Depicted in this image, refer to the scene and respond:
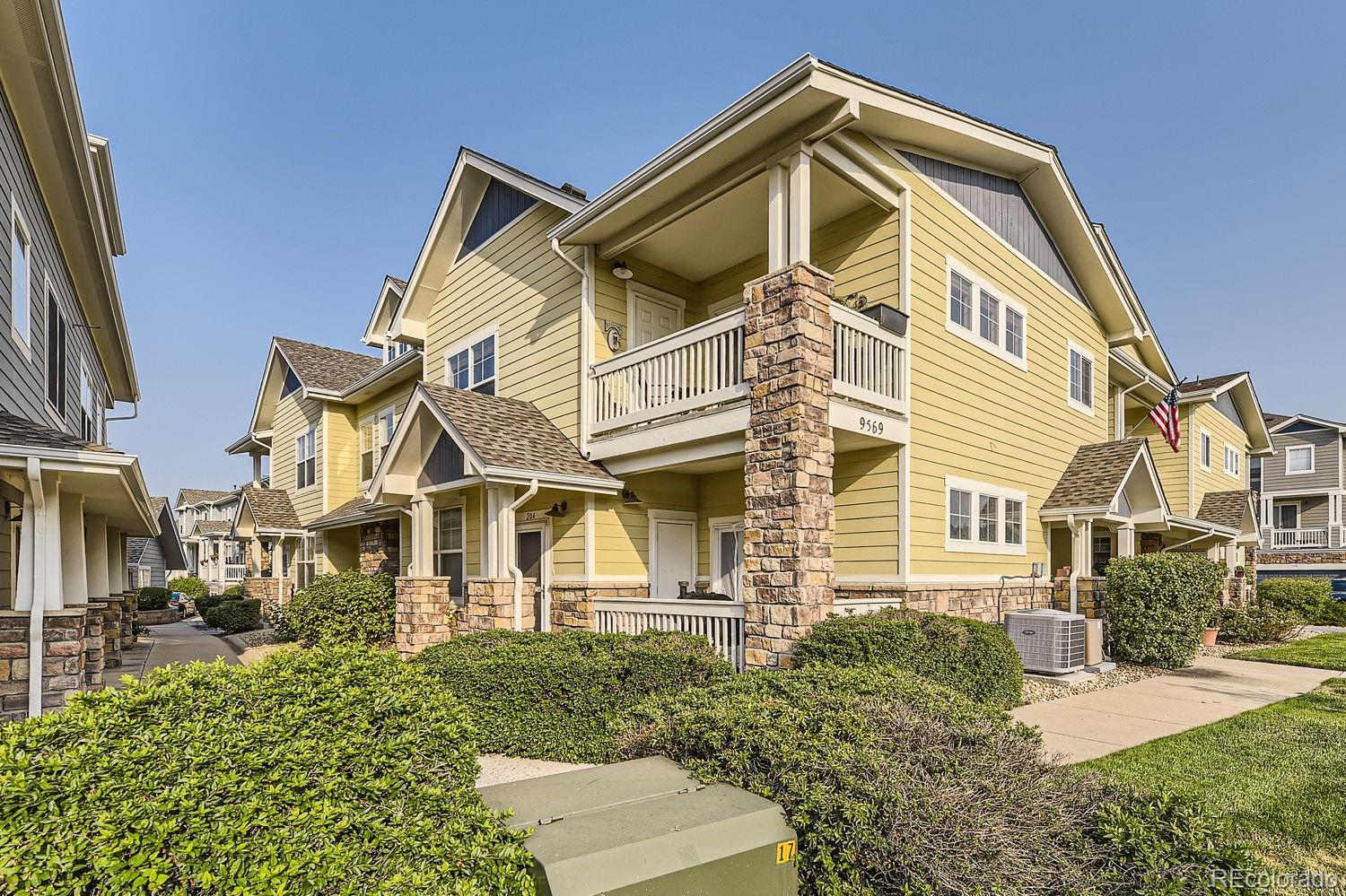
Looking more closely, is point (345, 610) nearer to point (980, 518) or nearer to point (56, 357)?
point (56, 357)

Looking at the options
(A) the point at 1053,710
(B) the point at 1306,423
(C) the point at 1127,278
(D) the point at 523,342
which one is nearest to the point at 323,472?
(D) the point at 523,342

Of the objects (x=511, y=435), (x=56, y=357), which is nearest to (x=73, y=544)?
(x=56, y=357)

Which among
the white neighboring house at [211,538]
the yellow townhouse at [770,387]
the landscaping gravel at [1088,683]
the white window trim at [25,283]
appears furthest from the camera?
the white neighboring house at [211,538]

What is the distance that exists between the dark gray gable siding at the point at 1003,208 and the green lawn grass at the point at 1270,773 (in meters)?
8.23

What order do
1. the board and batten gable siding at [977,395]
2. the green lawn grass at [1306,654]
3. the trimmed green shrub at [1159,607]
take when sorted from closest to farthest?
the board and batten gable siding at [977,395] → the trimmed green shrub at [1159,607] → the green lawn grass at [1306,654]

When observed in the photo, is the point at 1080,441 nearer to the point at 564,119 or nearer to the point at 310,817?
the point at 564,119

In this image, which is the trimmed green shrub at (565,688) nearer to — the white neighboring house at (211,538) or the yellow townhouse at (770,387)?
the yellow townhouse at (770,387)

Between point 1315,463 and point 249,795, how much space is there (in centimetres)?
4873

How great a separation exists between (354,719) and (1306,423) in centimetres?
4825

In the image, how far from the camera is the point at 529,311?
44.8 ft

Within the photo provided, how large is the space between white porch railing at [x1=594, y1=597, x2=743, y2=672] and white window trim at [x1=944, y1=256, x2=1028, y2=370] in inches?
226

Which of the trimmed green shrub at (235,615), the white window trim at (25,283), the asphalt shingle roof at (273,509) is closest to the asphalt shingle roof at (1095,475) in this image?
the white window trim at (25,283)

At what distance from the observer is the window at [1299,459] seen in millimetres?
37594

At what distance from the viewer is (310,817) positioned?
2.78m
